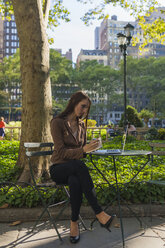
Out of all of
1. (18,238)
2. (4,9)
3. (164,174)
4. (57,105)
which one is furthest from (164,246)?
(57,105)

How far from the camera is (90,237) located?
3119mm

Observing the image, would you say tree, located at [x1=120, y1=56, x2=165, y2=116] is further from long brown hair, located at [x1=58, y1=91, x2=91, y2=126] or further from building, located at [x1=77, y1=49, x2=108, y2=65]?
long brown hair, located at [x1=58, y1=91, x2=91, y2=126]

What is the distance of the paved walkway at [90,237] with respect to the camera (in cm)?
292

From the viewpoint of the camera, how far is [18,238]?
10.3 feet

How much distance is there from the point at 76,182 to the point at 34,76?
258cm

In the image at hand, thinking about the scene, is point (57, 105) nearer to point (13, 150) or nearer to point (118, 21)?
point (13, 150)

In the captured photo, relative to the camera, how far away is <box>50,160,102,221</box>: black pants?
2932 mm

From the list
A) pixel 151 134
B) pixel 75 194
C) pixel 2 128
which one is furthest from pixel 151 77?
pixel 75 194

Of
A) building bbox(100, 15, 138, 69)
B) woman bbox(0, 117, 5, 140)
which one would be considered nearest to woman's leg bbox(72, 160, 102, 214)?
woman bbox(0, 117, 5, 140)

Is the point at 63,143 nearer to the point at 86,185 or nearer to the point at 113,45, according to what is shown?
the point at 86,185

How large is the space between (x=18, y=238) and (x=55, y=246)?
19.5 inches

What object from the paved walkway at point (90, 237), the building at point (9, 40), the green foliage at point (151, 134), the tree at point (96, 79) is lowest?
the green foliage at point (151, 134)

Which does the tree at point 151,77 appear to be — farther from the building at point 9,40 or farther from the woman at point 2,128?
the building at point 9,40

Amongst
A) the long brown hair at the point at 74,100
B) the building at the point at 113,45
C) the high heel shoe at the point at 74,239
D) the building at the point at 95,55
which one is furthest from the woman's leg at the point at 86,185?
the building at the point at 95,55
